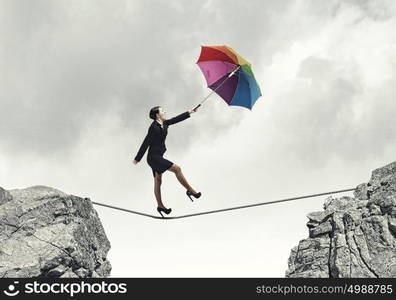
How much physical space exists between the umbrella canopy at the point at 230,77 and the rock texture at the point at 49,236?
704 centimetres

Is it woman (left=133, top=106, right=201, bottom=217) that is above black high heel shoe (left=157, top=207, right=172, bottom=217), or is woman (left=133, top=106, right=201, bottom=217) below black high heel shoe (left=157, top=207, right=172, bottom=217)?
above

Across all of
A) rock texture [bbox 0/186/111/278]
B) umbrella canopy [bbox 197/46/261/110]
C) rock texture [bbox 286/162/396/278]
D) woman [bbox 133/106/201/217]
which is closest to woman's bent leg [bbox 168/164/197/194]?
woman [bbox 133/106/201/217]

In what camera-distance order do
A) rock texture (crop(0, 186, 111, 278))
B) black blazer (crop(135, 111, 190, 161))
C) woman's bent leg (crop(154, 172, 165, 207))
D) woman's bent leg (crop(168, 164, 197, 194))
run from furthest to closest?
rock texture (crop(0, 186, 111, 278))
woman's bent leg (crop(154, 172, 165, 207))
woman's bent leg (crop(168, 164, 197, 194))
black blazer (crop(135, 111, 190, 161))

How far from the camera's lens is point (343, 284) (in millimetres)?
15570

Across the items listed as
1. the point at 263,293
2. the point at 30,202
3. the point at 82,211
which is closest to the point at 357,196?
the point at 263,293

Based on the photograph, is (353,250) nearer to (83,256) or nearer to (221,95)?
(221,95)

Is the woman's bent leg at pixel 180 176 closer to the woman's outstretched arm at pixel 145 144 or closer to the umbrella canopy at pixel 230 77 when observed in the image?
the woman's outstretched arm at pixel 145 144

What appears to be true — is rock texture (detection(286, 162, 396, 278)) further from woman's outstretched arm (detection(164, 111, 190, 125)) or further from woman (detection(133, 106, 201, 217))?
woman's outstretched arm (detection(164, 111, 190, 125))

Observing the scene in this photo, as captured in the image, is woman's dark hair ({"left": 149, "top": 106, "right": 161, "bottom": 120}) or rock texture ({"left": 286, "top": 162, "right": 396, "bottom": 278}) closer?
woman's dark hair ({"left": 149, "top": 106, "right": 161, "bottom": 120})

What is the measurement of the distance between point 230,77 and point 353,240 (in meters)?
7.01

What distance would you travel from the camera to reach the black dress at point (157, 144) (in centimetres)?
1705

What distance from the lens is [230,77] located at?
17.8m

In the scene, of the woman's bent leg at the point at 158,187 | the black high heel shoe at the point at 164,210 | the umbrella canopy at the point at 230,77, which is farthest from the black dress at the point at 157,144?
the umbrella canopy at the point at 230,77

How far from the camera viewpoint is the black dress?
1705cm
